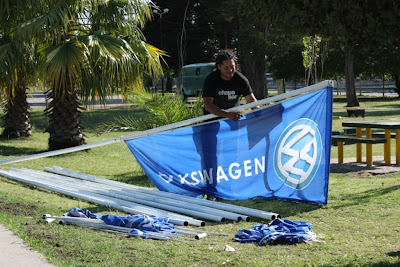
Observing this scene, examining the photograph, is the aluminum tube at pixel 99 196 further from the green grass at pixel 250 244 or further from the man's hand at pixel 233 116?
the man's hand at pixel 233 116

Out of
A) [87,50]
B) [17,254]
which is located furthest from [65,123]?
[17,254]

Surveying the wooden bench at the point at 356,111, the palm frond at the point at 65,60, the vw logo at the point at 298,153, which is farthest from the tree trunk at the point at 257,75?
the vw logo at the point at 298,153

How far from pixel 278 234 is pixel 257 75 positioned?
34259 millimetres

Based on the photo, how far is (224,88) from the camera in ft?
26.9

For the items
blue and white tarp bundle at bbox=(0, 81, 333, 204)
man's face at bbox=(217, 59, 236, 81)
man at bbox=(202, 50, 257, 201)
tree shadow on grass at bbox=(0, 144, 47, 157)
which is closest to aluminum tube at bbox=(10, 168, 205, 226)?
blue and white tarp bundle at bbox=(0, 81, 333, 204)

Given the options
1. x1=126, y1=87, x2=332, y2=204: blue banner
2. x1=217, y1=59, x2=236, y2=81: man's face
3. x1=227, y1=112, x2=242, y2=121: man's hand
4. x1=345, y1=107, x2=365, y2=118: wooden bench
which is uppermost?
x1=217, y1=59, x2=236, y2=81: man's face

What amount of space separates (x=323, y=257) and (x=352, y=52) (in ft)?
6.44

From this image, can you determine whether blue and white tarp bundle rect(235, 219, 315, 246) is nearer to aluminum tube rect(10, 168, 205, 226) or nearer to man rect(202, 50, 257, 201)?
aluminum tube rect(10, 168, 205, 226)

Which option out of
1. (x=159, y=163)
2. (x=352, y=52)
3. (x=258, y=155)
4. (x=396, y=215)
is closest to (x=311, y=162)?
(x=258, y=155)

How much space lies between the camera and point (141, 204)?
7.76 m

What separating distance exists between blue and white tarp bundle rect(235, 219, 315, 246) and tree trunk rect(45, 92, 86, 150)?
10.2 meters

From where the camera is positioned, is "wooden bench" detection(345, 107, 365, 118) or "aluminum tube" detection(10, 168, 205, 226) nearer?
"aluminum tube" detection(10, 168, 205, 226)

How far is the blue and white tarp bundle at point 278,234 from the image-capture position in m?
5.96

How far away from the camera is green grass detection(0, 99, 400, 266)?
530 cm
